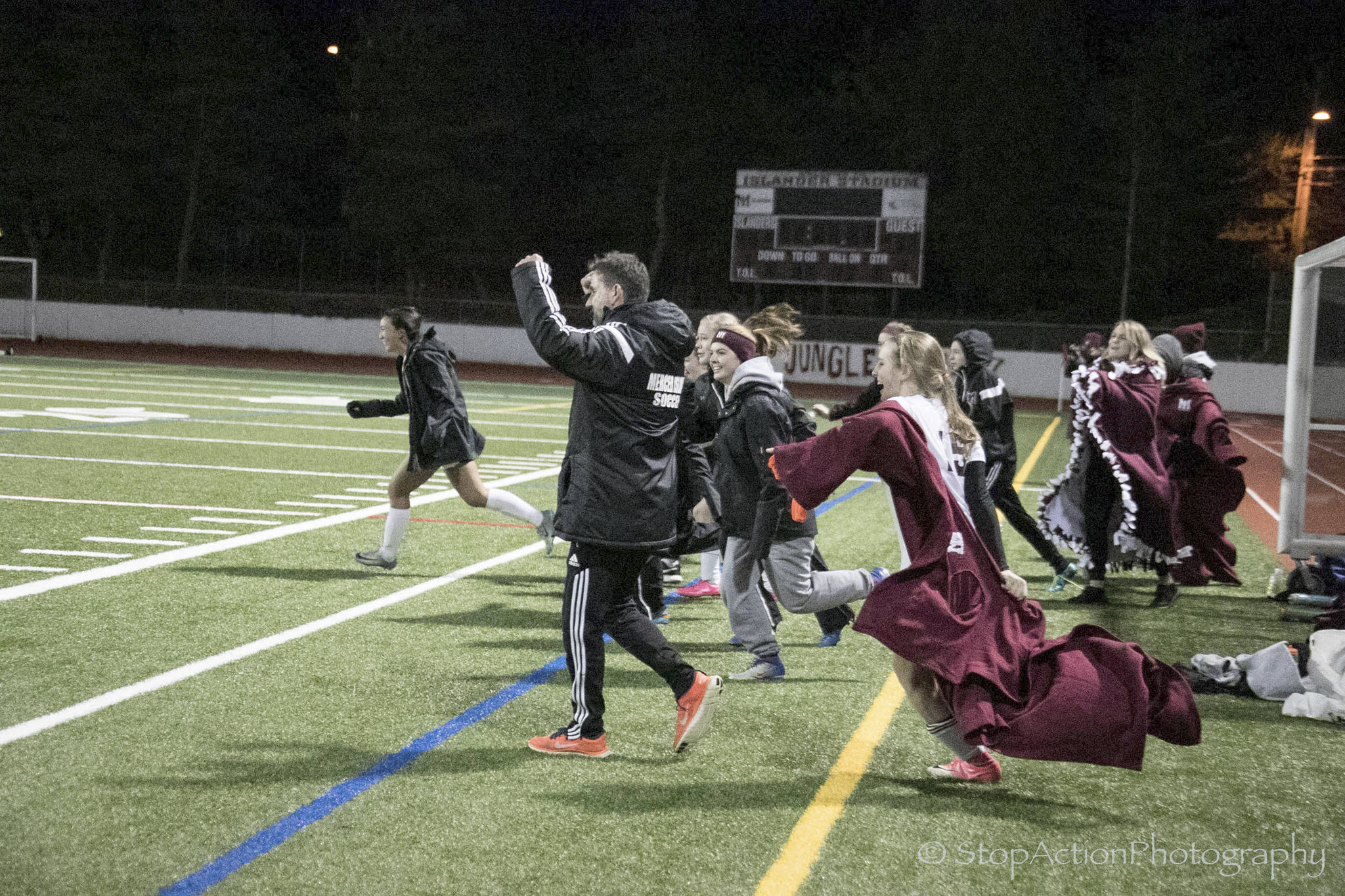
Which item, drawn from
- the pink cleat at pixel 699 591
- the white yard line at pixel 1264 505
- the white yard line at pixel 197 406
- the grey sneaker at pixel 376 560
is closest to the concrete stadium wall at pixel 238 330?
the white yard line at pixel 197 406

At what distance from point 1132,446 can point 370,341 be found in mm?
36120

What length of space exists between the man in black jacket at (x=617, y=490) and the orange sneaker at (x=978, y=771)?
860 millimetres

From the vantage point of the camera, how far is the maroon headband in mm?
5754

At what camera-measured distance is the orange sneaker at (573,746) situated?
457 cm

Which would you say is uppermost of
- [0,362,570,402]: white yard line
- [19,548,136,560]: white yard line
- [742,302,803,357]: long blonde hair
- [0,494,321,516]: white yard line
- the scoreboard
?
the scoreboard

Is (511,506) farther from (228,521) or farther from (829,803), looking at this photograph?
(829,803)

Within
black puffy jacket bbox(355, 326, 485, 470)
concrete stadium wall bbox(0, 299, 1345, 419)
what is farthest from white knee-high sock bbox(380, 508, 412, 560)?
concrete stadium wall bbox(0, 299, 1345, 419)

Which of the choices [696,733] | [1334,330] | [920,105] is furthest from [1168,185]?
[696,733]

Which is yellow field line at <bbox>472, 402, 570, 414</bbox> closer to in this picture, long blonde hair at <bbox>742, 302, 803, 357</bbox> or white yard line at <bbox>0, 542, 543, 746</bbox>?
white yard line at <bbox>0, 542, 543, 746</bbox>

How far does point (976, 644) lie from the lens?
165 inches

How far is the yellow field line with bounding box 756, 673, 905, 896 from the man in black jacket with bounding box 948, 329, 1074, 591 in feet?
9.54

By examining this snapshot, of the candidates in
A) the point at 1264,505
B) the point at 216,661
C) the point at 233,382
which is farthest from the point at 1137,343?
the point at 233,382

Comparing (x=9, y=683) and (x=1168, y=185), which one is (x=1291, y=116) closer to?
(x=1168, y=185)

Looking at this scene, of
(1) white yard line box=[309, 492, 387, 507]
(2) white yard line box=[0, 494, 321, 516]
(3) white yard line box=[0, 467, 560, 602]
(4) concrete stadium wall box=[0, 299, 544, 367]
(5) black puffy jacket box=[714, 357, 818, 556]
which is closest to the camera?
(5) black puffy jacket box=[714, 357, 818, 556]
